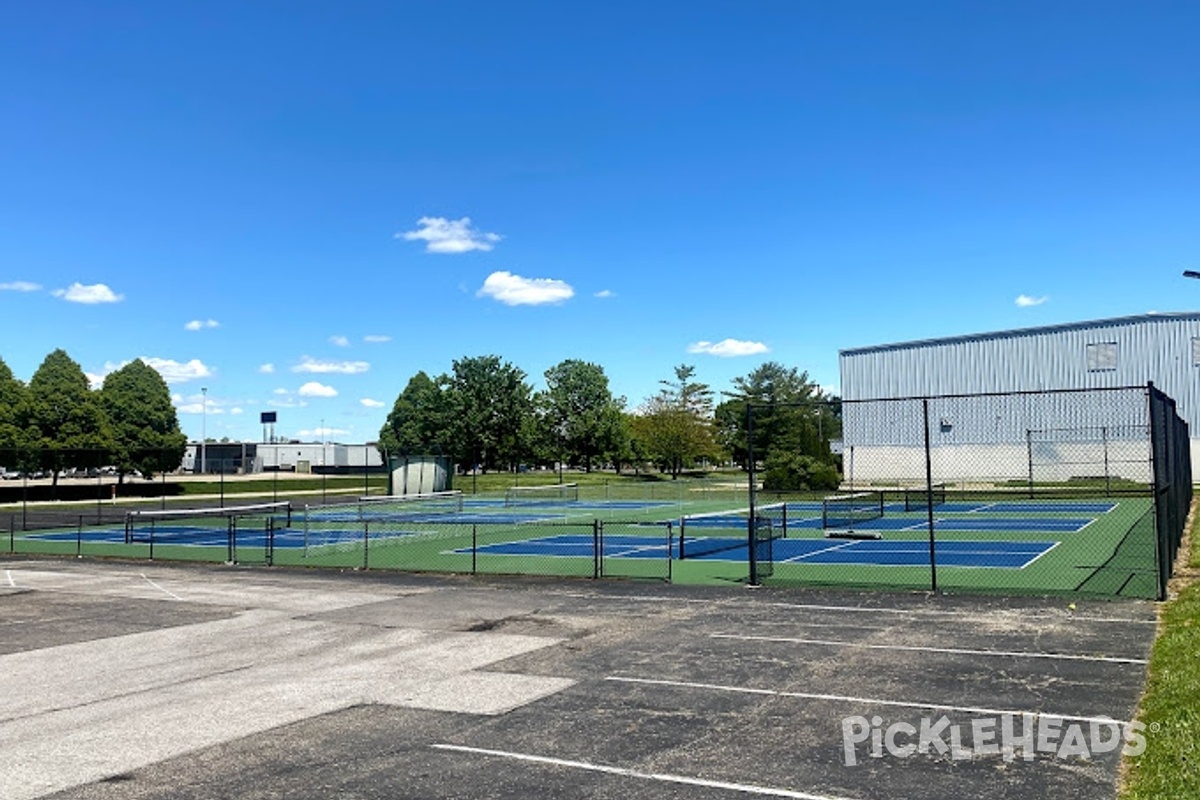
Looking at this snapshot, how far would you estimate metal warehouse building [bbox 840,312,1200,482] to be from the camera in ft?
179

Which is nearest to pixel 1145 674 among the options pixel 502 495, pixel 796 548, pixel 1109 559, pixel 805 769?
pixel 805 769

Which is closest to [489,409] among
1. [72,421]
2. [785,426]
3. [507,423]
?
[507,423]

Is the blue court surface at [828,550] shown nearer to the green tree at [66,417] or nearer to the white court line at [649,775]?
the white court line at [649,775]

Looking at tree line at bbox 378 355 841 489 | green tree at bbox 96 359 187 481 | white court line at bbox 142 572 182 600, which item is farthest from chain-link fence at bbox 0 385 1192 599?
tree line at bbox 378 355 841 489

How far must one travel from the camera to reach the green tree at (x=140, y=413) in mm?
77375

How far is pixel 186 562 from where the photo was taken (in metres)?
25.5

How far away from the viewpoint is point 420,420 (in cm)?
11862

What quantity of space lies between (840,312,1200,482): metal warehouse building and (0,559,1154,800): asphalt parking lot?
39.6 m

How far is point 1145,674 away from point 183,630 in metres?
13.0

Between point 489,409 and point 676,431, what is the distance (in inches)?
806

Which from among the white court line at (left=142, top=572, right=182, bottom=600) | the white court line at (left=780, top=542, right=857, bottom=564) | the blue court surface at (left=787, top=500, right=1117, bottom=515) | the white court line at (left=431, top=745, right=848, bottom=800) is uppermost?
the blue court surface at (left=787, top=500, right=1117, bottom=515)

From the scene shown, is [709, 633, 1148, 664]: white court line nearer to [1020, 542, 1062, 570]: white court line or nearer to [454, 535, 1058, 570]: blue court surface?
[454, 535, 1058, 570]: blue court surface

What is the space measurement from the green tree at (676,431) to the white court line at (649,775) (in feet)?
310

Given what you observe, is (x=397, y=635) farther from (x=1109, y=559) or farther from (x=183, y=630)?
(x=1109, y=559)
